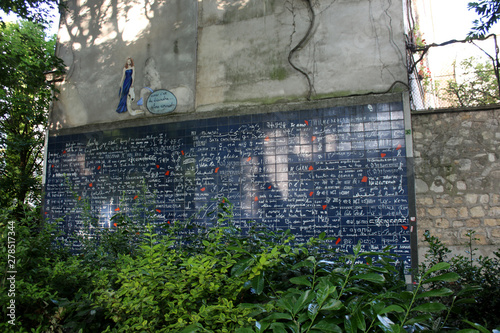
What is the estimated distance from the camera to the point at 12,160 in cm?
1023

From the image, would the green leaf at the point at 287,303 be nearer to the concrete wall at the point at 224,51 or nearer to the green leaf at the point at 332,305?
the green leaf at the point at 332,305

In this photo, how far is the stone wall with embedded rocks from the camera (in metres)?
5.28

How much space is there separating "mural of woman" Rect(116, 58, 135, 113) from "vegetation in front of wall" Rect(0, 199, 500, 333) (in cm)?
528

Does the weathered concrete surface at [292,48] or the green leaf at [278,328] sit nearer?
the green leaf at [278,328]

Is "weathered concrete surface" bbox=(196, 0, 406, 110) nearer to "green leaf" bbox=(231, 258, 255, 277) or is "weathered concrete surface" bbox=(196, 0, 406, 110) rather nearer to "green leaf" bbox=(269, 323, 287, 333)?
"green leaf" bbox=(231, 258, 255, 277)

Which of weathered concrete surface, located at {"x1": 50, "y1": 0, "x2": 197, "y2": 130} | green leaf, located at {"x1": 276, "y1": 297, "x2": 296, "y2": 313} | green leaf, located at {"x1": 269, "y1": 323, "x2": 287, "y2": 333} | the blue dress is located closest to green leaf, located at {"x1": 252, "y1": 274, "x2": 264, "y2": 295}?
green leaf, located at {"x1": 276, "y1": 297, "x2": 296, "y2": 313}

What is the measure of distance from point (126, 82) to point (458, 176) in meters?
6.23

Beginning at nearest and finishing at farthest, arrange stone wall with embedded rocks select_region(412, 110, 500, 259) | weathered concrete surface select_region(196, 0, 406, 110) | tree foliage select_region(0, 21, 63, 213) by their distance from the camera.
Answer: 1. stone wall with embedded rocks select_region(412, 110, 500, 259)
2. weathered concrete surface select_region(196, 0, 406, 110)
3. tree foliage select_region(0, 21, 63, 213)

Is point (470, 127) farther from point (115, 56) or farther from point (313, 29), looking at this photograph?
point (115, 56)

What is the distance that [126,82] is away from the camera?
7605 millimetres

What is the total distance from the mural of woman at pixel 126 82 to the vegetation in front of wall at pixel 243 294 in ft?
17.3

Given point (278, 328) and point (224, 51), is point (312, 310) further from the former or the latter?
point (224, 51)

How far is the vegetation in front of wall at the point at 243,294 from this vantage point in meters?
1.32

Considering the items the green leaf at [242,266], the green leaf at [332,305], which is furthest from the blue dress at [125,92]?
the green leaf at [332,305]
